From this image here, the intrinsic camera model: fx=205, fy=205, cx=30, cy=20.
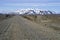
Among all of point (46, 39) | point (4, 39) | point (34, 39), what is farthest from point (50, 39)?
point (4, 39)

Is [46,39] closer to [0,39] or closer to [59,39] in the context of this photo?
[59,39]

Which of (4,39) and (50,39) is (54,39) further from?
(4,39)

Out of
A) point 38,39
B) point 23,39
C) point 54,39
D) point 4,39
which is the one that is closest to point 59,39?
point 54,39

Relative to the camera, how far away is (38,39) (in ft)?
63.2

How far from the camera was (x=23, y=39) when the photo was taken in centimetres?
1961

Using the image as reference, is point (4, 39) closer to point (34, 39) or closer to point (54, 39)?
point (34, 39)

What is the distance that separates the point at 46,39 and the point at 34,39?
1.25 m

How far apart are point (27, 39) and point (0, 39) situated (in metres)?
2.56

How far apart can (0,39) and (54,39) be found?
204 inches

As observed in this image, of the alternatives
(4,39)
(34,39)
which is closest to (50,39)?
(34,39)

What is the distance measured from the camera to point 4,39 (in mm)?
19391

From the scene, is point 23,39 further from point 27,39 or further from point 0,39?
point 0,39

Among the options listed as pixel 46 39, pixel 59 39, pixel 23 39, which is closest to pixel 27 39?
pixel 23 39

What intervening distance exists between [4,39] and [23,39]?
1.81 metres
